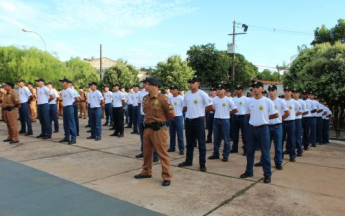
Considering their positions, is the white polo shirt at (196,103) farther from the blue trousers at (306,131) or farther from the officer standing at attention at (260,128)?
the blue trousers at (306,131)

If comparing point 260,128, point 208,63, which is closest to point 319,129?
point 260,128

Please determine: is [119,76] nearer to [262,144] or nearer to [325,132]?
[325,132]

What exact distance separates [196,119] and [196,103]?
0.37 m

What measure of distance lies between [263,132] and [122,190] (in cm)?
289

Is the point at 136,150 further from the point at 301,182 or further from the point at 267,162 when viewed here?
the point at 301,182

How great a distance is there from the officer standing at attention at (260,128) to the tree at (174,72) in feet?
99.8

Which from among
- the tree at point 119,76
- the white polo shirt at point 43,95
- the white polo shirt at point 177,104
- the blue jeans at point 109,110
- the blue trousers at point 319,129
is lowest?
the blue trousers at point 319,129

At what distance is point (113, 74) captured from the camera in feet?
121

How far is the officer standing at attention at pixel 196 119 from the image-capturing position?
6160 mm

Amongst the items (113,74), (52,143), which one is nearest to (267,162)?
(52,143)

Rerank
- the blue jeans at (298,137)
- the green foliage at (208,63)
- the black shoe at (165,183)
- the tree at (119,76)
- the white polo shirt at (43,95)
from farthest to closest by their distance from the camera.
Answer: the green foliage at (208,63) < the tree at (119,76) < the white polo shirt at (43,95) < the blue jeans at (298,137) < the black shoe at (165,183)

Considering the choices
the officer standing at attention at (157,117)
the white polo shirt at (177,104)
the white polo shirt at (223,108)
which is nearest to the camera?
the officer standing at attention at (157,117)

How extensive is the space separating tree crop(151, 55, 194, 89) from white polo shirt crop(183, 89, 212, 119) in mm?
29675

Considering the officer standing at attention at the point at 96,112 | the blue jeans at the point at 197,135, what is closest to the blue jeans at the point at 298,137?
the blue jeans at the point at 197,135
